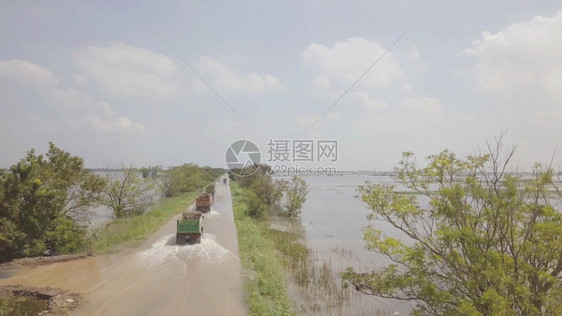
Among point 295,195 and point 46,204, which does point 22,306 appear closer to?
point 46,204

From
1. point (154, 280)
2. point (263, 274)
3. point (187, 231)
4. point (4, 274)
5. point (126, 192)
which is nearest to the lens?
point (154, 280)

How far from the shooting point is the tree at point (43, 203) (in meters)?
14.8

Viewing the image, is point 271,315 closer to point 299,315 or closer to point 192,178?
point 299,315

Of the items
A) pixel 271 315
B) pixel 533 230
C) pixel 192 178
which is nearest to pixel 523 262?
pixel 533 230

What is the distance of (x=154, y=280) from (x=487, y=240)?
12.1 meters

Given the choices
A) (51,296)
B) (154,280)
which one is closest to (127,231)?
(154,280)

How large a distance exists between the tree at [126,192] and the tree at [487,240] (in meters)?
26.2

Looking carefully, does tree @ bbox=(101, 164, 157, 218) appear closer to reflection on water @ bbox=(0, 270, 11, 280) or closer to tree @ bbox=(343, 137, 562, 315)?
reflection on water @ bbox=(0, 270, 11, 280)

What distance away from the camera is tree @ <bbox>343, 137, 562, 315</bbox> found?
24.2ft

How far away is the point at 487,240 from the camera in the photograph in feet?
26.8

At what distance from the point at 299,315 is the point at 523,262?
7.60 metres

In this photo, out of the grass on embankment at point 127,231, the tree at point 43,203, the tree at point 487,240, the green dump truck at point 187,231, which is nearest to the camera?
the tree at point 487,240

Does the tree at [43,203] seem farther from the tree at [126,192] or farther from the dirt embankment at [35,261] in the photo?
the tree at [126,192]

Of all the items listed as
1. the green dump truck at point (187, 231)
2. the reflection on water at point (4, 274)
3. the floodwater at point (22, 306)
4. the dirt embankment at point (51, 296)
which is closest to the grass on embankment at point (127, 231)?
the green dump truck at point (187, 231)
